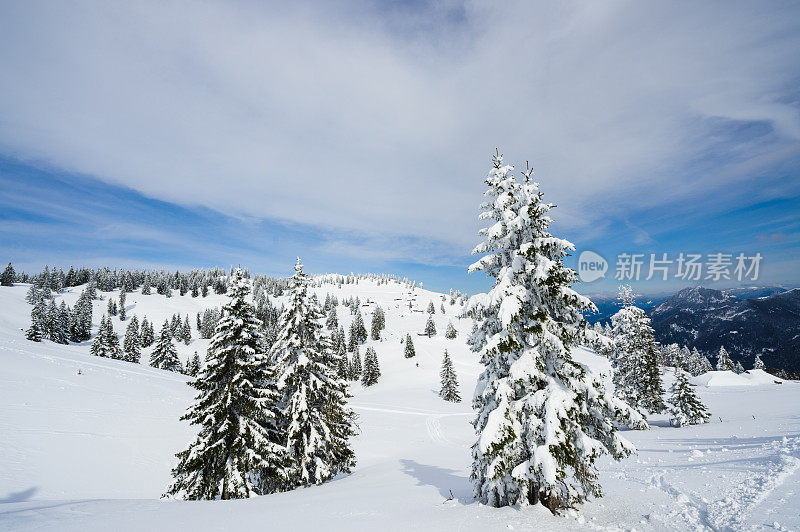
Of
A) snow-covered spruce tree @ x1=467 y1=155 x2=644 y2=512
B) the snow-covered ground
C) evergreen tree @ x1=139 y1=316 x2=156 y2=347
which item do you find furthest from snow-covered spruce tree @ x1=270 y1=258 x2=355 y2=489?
evergreen tree @ x1=139 y1=316 x2=156 y2=347

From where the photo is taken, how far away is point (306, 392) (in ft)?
62.1

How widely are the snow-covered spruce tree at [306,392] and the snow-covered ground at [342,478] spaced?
162 centimetres

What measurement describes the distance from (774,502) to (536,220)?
8731mm

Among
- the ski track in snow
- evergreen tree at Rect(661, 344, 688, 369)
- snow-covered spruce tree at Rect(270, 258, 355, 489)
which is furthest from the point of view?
evergreen tree at Rect(661, 344, 688, 369)

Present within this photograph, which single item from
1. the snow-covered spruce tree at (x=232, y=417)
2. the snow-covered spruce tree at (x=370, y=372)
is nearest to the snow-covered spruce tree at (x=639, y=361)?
the snow-covered spruce tree at (x=232, y=417)

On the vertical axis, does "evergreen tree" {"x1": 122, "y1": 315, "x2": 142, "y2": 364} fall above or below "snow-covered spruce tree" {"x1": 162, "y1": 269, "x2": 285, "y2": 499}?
below

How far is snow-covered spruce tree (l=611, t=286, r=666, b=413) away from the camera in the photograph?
121 feet

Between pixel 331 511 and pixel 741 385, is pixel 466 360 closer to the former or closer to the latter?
pixel 741 385

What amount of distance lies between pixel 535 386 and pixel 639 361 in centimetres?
3611

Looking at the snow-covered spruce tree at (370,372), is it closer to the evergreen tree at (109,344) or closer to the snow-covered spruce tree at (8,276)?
the evergreen tree at (109,344)

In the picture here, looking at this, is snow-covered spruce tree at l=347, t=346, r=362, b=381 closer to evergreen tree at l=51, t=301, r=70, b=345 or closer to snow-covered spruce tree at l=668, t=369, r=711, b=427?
evergreen tree at l=51, t=301, r=70, b=345

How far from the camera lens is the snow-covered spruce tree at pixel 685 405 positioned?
111ft

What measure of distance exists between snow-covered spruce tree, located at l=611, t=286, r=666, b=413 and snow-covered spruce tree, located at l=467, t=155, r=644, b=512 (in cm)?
3296

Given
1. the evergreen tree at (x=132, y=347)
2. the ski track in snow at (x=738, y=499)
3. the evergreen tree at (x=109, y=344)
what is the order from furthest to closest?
the evergreen tree at (x=132, y=347) → the evergreen tree at (x=109, y=344) → the ski track in snow at (x=738, y=499)
